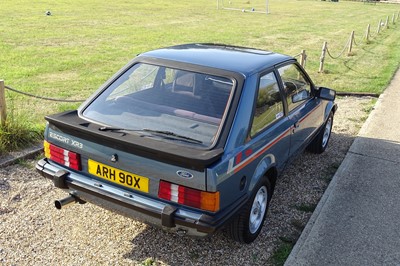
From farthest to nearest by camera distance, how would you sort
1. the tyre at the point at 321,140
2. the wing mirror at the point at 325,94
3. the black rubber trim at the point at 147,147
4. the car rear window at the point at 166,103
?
1. the tyre at the point at 321,140
2. the wing mirror at the point at 325,94
3. the car rear window at the point at 166,103
4. the black rubber trim at the point at 147,147

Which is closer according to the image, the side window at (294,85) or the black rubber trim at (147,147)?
the black rubber trim at (147,147)

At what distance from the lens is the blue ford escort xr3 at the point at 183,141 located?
3088 millimetres

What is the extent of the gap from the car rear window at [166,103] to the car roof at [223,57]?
0.14 meters

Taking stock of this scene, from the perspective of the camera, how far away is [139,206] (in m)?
3.20

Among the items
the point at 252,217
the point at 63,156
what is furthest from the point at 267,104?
the point at 63,156

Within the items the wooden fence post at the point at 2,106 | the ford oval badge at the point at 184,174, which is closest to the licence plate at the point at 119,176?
the ford oval badge at the point at 184,174

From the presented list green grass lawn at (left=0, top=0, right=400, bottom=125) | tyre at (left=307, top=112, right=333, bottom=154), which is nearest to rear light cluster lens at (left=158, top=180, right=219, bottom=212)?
tyre at (left=307, top=112, right=333, bottom=154)

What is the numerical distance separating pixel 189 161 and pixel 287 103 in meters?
1.84

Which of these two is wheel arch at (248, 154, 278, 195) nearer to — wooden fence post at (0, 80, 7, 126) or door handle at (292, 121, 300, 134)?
door handle at (292, 121, 300, 134)

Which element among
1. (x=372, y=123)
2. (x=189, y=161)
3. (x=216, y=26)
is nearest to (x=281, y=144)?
(x=189, y=161)

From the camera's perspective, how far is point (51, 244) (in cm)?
371

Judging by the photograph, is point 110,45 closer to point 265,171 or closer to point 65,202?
point 65,202

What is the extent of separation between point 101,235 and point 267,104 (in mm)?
2003

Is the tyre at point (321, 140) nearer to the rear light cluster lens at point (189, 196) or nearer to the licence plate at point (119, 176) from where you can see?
the rear light cluster lens at point (189, 196)
